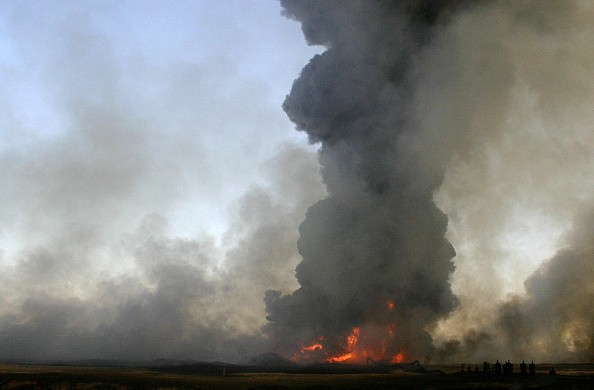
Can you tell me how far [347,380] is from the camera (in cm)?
7212

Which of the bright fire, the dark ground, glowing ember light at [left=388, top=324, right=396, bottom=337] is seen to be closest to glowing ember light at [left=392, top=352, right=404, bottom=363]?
the bright fire

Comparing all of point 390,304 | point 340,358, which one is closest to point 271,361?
point 340,358

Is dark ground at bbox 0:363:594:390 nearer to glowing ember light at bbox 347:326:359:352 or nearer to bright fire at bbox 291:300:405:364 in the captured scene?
bright fire at bbox 291:300:405:364

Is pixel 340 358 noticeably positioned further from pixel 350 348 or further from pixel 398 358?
pixel 398 358

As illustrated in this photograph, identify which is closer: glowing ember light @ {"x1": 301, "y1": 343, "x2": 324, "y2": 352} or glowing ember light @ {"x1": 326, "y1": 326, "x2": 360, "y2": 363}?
glowing ember light @ {"x1": 326, "y1": 326, "x2": 360, "y2": 363}

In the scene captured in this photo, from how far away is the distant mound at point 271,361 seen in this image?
9712 cm

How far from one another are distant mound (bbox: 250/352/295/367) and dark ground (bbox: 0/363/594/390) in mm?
11443

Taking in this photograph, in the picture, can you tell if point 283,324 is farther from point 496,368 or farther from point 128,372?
point 496,368

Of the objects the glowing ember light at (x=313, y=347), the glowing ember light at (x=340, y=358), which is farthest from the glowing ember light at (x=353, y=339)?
the glowing ember light at (x=313, y=347)

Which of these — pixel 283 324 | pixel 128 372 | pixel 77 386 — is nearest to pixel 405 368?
pixel 283 324

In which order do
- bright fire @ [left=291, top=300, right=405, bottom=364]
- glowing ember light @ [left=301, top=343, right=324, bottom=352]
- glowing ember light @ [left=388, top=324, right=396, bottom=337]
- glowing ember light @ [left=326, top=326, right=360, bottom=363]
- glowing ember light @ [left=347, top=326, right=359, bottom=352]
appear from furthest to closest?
1. glowing ember light @ [left=301, top=343, right=324, bottom=352]
2. glowing ember light @ [left=347, top=326, right=359, bottom=352]
3. glowing ember light @ [left=388, top=324, right=396, bottom=337]
4. glowing ember light @ [left=326, top=326, right=360, bottom=363]
5. bright fire @ [left=291, top=300, right=405, bottom=364]

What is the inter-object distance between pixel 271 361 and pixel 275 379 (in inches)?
1020

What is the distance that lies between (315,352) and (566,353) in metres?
54.4

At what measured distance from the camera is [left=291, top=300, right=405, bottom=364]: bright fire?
103 m
